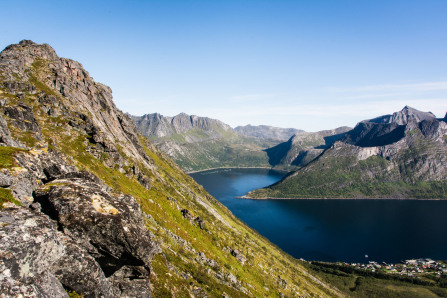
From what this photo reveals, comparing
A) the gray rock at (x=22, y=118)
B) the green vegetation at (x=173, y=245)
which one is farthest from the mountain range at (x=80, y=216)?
the green vegetation at (x=173, y=245)

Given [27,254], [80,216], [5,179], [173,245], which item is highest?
[5,179]

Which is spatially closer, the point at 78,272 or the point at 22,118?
the point at 78,272

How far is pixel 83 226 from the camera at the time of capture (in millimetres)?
21172

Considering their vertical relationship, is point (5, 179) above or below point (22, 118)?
below

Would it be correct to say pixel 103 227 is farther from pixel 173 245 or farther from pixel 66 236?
pixel 173 245

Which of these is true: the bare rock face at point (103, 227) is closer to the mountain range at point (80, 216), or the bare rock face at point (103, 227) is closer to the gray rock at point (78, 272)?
the mountain range at point (80, 216)

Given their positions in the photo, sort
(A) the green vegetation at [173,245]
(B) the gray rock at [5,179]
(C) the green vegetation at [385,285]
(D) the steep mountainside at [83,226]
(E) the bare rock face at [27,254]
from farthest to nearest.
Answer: (C) the green vegetation at [385,285]
(A) the green vegetation at [173,245]
(B) the gray rock at [5,179]
(D) the steep mountainside at [83,226]
(E) the bare rock face at [27,254]

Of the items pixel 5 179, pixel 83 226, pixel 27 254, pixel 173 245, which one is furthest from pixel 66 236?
pixel 173 245

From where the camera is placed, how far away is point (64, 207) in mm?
21094

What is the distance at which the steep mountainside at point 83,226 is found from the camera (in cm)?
1625

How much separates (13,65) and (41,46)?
32804 mm

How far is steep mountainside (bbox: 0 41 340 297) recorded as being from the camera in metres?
16.2

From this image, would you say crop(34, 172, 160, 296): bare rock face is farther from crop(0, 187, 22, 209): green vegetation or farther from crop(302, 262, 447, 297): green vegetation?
crop(302, 262, 447, 297): green vegetation

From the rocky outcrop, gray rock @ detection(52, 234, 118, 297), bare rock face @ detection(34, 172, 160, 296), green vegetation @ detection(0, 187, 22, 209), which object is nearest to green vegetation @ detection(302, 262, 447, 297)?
bare rock face @ detection(34, 172, 160, 296)
